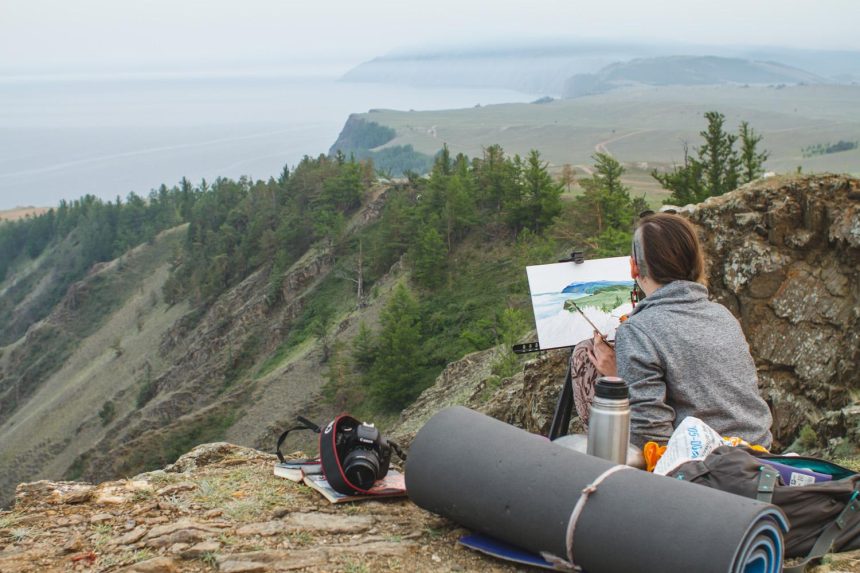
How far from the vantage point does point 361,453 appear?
723 cm

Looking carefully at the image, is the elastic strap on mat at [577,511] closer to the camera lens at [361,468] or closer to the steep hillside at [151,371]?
the camera lens at [361,468]

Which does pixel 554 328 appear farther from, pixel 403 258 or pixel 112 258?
pixel 112 258

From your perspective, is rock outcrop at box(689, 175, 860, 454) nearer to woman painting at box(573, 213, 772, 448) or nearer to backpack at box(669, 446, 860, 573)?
woman painting at box(573, 213, 772, 448)

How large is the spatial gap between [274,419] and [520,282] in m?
20.3

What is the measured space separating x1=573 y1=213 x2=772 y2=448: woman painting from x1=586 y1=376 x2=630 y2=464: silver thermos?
54 centimetres

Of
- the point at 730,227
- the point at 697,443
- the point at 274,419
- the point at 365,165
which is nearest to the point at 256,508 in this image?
the point at 697,443

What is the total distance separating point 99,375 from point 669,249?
111 meters

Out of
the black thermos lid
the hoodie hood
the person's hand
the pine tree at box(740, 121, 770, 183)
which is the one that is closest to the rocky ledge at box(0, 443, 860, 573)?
the black thermos lid

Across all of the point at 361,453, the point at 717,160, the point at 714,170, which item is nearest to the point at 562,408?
the point at 361,453

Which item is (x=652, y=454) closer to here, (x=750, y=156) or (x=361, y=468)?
(x=361, y=468)

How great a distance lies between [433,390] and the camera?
34.6 m

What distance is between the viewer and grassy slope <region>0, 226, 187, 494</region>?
92500 millimetres

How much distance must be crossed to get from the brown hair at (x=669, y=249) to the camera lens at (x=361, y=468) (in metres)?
2.76

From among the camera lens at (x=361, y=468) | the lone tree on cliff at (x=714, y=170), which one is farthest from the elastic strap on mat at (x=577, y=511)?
the lone tree on cliff at (x=714, y=170)
